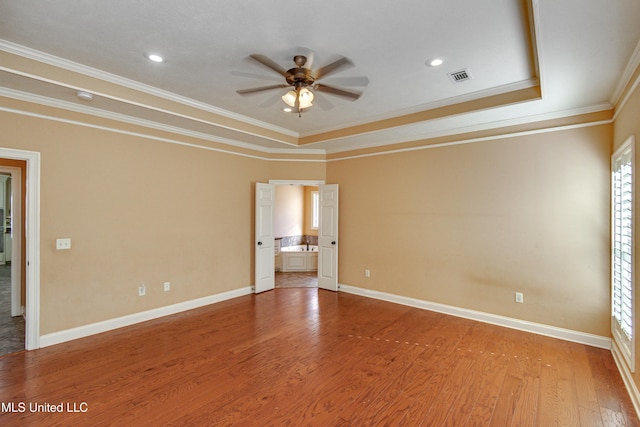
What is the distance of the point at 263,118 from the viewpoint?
15.5 feet

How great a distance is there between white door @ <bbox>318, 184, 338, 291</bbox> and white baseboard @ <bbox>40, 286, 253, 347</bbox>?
172 centimetres

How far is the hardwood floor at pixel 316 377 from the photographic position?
236cm

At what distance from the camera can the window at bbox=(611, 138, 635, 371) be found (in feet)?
8.82

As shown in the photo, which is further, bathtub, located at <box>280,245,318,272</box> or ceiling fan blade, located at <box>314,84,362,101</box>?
bathtub, located at <box>280,245,318,272</box>

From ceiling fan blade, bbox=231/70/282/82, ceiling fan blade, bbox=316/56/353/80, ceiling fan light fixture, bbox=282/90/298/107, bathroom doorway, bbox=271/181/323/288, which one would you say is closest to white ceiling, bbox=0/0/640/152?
ceiling fan blade, bbox=231/70/282/82

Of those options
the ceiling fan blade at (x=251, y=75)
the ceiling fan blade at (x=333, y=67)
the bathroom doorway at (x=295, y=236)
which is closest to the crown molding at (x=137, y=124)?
the bathroom doorway at (x=295, y=236)

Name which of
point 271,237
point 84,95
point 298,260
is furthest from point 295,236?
point 84,95

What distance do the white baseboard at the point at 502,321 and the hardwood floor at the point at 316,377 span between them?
5.7 inches

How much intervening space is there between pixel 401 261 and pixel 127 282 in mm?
4170

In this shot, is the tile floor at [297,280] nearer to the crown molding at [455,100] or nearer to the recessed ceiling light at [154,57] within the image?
the crown molding at [455,100]

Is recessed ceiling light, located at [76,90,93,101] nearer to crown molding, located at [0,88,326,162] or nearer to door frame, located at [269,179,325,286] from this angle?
crown molding, located at [0,88,326,162]

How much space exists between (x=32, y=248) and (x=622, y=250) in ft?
20.4

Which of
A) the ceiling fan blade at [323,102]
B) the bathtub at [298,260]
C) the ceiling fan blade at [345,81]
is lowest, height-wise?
the bathtub at [298,260]

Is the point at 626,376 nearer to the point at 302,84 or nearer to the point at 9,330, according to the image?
the point at 302,84
